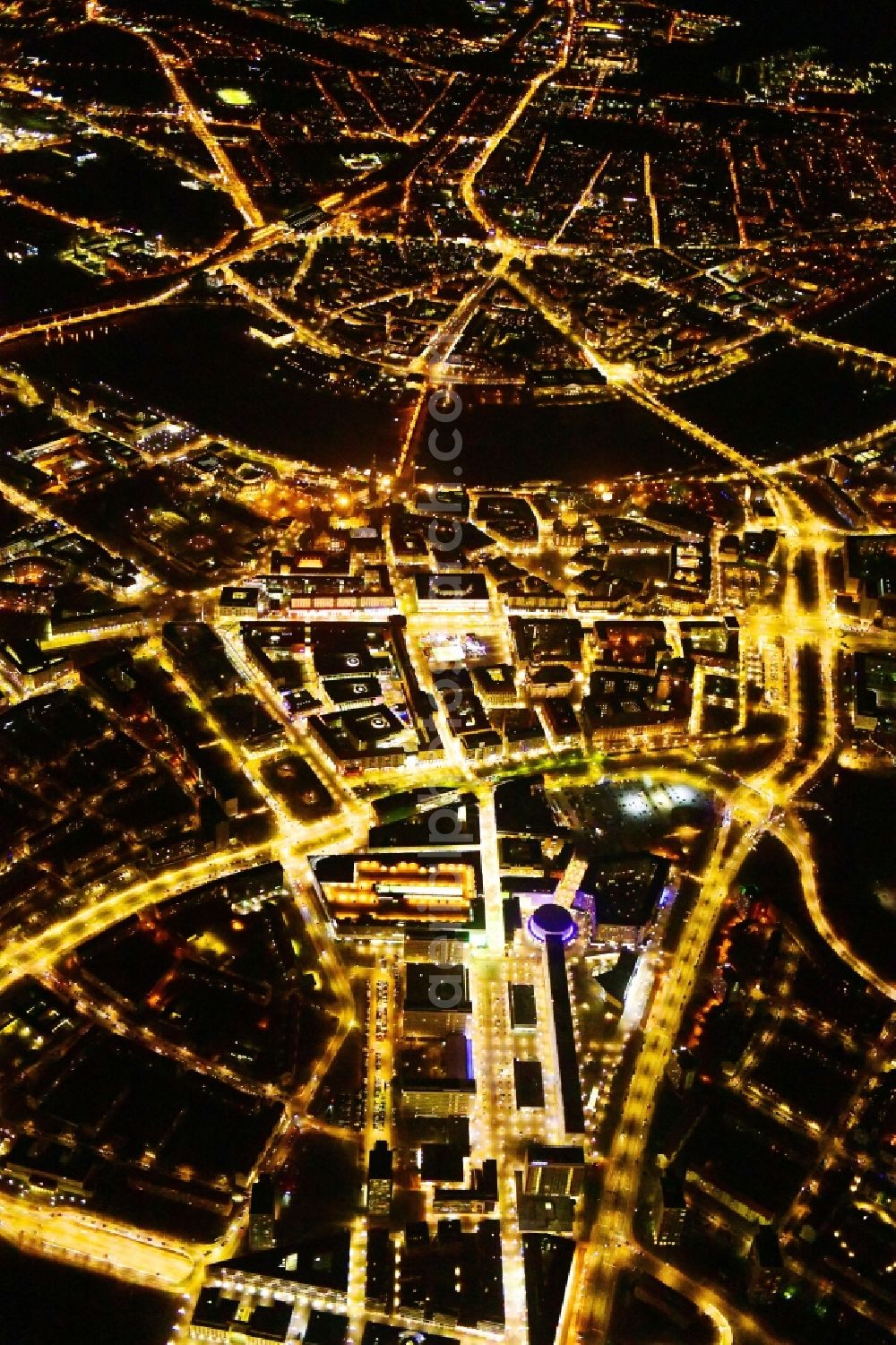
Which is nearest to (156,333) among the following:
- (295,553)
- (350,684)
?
(295,553)

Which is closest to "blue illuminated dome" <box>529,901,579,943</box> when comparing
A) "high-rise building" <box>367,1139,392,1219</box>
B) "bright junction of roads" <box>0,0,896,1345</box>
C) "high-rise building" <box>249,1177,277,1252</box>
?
"bright junction of roads" <box>0,0,896,1345</box>

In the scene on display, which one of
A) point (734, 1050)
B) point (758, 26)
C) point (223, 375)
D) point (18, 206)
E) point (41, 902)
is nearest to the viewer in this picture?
point (734, 1050)

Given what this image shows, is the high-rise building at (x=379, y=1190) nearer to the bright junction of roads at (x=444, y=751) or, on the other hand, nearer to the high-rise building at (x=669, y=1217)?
the bright junction of roads at (x=444, y=751)

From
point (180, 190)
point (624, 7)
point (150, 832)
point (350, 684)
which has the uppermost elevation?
point (624, 7)

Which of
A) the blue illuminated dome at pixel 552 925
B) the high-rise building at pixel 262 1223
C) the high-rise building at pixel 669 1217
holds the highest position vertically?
the blue illuminated dome at pixel 552 925

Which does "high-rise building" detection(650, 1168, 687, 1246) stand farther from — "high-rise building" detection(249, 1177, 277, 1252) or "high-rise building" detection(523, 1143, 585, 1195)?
"high-rise building" detection(249, 1177, 277, 1252)

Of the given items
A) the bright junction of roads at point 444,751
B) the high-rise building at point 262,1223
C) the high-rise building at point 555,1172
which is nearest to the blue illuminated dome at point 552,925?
the bright junction of roads at point 444,751

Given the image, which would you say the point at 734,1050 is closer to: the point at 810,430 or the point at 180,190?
the point at 810,430

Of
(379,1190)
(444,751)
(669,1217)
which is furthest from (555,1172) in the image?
(444,751)
